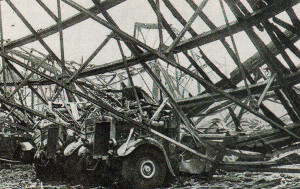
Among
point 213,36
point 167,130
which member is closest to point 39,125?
point 167,130

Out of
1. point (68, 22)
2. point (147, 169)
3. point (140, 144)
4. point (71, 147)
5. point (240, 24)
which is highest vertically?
point (68, 22)

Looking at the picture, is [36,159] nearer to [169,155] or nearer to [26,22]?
[169,155]

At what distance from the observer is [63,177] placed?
8.95 meters

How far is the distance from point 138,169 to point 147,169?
232 millimetres

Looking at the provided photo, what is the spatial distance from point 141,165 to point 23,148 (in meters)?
6.38

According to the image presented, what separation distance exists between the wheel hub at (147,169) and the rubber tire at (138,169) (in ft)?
0.18

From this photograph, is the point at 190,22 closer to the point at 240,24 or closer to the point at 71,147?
the point at 240,24

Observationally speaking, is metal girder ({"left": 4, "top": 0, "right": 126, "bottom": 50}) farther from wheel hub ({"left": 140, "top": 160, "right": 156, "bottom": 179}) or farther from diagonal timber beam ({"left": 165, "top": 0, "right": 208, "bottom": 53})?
wheel hub ({"left": 140, "top": 160, "right": 156, "bottom": 179})

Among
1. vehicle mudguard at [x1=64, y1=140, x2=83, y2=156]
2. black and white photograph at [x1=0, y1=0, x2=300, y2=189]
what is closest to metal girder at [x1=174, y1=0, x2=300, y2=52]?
black and white photograph at [x1=0, y1=0, x2=300, y2=189]

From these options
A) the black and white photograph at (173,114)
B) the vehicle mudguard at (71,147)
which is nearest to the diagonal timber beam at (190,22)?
Result: the black and white photograph at (173,114)

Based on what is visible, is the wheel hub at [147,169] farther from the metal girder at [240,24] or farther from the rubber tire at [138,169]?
the metal girder at [240,24]

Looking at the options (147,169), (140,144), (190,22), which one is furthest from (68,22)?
(147,169)

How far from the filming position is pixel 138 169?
6.55 m

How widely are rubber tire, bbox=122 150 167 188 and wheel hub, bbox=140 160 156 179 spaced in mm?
54
